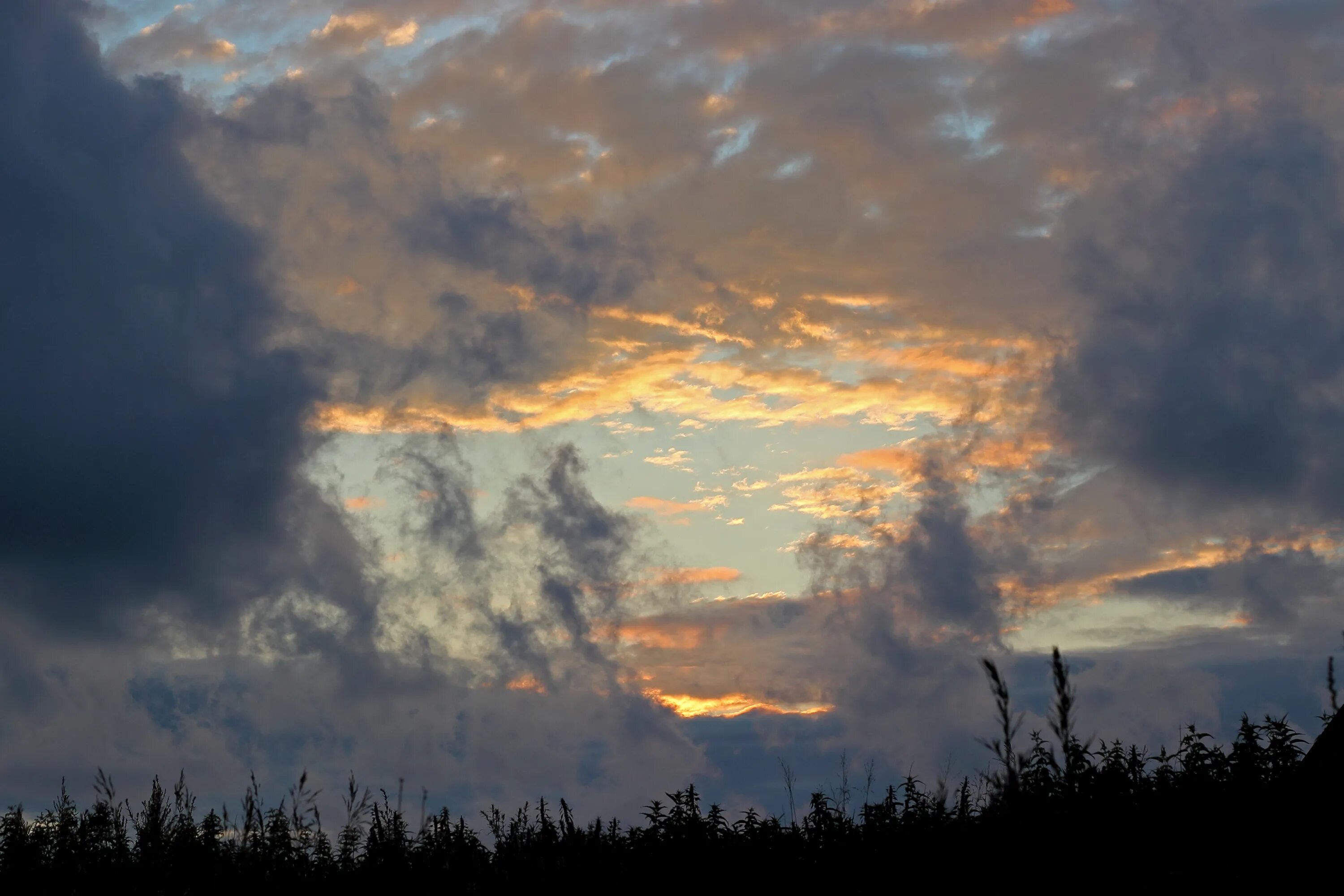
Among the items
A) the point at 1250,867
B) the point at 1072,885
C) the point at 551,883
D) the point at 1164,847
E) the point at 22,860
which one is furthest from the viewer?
the point at 22,860

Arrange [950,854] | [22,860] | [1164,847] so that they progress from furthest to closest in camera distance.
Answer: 1. [22,860]
2. [950,854]
3. [1164,847]

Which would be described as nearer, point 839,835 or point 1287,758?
point 1287,758

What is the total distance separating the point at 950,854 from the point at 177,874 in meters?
12.9

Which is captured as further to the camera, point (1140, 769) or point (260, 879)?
point (1140, 769)

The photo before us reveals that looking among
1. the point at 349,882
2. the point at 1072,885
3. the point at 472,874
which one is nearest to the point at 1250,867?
the point at 1072,885

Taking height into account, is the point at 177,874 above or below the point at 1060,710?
below

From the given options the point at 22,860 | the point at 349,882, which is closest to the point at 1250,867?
the point at 349,882

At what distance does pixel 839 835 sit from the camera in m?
18.7

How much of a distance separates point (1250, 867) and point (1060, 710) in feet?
25.2

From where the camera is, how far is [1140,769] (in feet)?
62.9

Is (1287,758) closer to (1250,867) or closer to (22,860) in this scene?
(1250,867)

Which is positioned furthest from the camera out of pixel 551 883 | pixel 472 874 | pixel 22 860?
pixel 22 860

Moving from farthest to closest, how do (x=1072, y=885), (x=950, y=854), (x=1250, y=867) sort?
(x=950, y=854) < (x=1250, y=867) < (x=1072, y=885)

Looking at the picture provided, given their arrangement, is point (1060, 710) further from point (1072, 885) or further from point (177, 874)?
point (177, 874)
